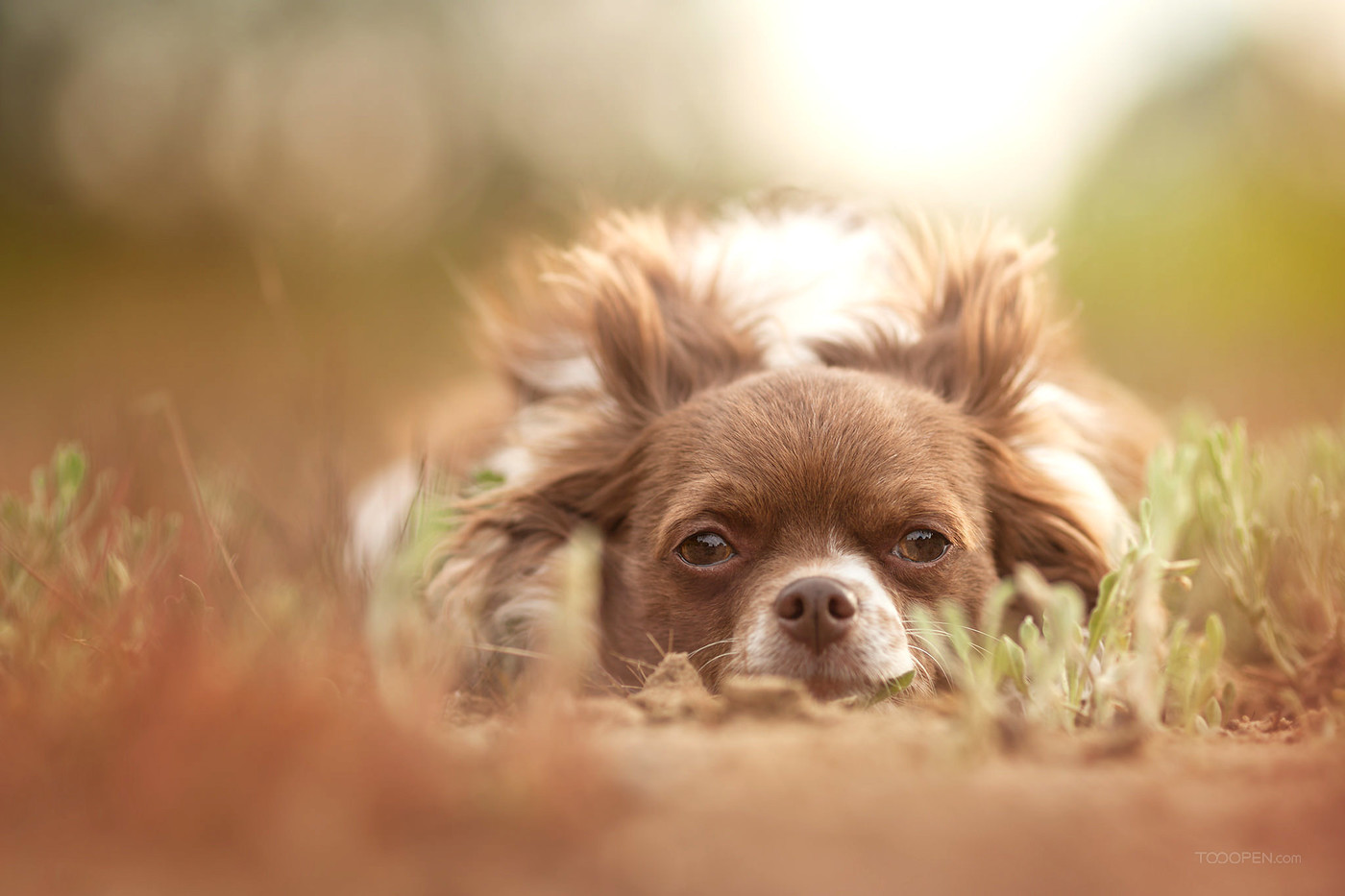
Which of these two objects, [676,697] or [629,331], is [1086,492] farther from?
[676,697]

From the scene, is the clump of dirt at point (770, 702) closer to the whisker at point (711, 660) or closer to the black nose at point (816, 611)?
the black nose at point (816, 611)

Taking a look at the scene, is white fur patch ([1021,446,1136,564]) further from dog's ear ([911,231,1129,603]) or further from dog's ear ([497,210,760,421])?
dog's ear ([497,210,760,421])

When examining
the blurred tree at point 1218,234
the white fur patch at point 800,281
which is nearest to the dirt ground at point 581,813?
the white fur patch at point 800,281

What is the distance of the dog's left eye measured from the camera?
3.40m

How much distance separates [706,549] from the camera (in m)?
3.47

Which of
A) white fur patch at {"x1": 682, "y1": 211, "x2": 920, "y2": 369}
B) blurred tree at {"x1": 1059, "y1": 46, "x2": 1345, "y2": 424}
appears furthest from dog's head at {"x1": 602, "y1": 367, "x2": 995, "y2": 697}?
blurred tree at {"x1": 1059, "y1": 46, "x2": 1345, "y2": 424}

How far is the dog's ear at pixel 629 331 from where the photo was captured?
415 cm

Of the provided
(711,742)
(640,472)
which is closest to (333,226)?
Answer: (640,472)

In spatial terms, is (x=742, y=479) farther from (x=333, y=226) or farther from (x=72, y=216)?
(x=72, y=216)

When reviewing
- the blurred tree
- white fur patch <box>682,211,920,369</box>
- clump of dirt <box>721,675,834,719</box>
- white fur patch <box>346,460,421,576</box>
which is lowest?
clump of dirt <box>721,675,834,719</box>

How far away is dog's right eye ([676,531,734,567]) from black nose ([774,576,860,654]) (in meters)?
0.40

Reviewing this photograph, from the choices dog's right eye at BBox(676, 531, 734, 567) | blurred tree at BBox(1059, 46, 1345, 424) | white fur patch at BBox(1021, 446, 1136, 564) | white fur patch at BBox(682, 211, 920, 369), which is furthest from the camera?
blurred tree at BBox(1059, 46, 1345, 424)

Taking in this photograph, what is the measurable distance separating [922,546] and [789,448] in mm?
549

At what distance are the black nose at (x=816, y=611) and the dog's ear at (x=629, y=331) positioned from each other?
4.08 feet
